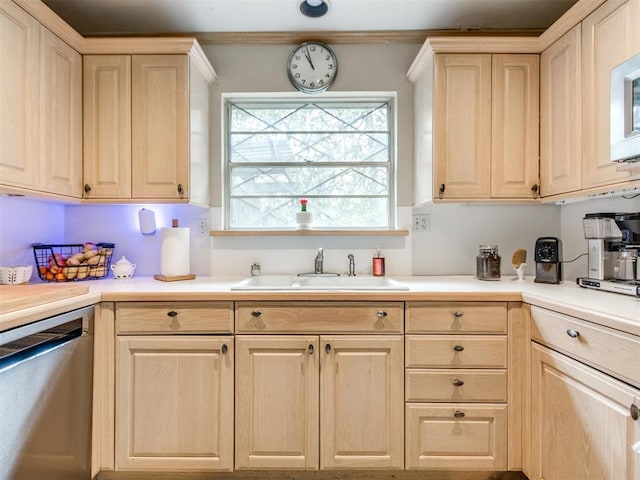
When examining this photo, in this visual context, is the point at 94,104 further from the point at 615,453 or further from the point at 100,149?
the point at 615,453

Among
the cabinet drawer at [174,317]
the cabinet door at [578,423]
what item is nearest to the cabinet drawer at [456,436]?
the cabinet door at [578,423]

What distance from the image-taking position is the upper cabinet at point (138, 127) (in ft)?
6.25

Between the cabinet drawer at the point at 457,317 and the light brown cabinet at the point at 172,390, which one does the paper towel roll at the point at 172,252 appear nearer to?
the light brown cabinet at the point at 172,390

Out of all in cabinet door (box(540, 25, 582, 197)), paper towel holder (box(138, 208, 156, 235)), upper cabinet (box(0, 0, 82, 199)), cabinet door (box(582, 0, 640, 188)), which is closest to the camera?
cabinet door (box(582, 0, 640, 188))

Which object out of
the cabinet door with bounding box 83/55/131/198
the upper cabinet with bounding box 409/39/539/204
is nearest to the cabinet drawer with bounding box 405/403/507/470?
the upper cabinet with bounding box 409/39/539/204

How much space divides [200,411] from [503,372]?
136 cm

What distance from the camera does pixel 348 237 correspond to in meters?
2.24

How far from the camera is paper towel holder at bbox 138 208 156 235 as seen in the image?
7.04ft

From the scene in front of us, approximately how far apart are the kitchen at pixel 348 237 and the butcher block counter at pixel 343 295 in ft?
0.85

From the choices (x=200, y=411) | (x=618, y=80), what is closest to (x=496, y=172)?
(x=618, y=80)

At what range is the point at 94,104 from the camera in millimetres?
1926

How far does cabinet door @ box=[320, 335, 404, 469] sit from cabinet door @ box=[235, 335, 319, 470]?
58 millimetres

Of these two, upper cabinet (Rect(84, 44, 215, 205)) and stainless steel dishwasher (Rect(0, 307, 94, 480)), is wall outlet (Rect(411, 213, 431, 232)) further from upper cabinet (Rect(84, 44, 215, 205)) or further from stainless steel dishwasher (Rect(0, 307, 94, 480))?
stainless steel dishwasher (Rect(0, 307, 94, 480))

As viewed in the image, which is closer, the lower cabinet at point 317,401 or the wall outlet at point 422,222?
the lower cabinet at point 317,401
